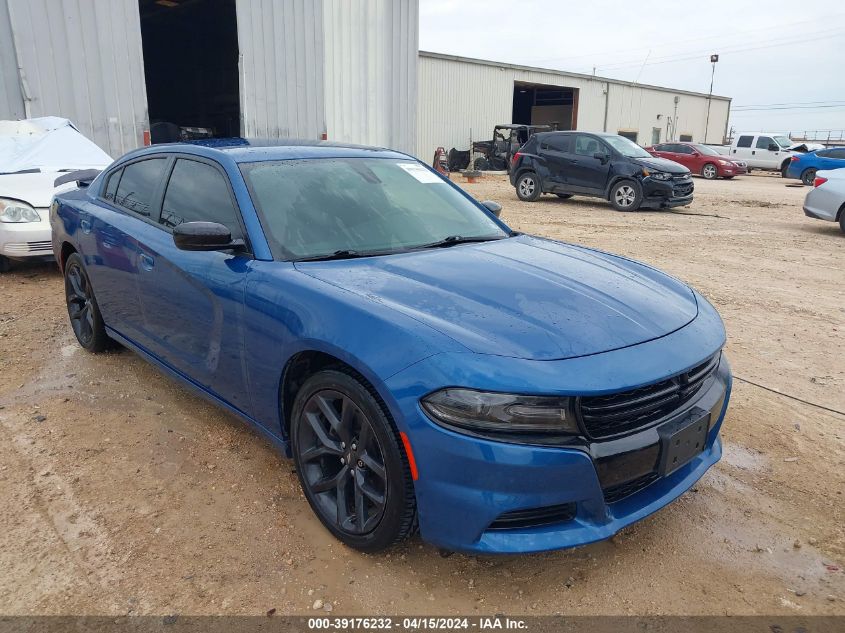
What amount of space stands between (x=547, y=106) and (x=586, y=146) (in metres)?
25.5

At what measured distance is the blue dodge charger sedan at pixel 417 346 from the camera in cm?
203

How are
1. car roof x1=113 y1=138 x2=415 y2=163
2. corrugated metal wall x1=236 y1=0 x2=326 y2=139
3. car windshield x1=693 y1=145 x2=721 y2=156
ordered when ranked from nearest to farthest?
car roof x1=113 y1=138 x2=415 y2=163 → corrugated metal wall x1=236 y1=0 x2=326 y2=139 → car windshield x1=693 y1=145 x2=721 y2=156

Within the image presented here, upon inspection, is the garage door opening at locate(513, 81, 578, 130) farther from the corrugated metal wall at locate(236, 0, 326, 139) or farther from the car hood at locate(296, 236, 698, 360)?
the car hood at locate(296, 236, 698, 360)

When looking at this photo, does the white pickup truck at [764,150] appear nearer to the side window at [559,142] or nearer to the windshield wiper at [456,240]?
the side window at [559,142]

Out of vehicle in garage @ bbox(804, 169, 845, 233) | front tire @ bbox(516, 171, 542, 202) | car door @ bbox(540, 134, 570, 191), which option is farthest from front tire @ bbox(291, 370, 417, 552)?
front tire @ bbox(516, 171, 542, 202)

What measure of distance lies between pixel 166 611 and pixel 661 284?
2.45 metres

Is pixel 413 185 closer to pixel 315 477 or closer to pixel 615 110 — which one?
pixel 315 477

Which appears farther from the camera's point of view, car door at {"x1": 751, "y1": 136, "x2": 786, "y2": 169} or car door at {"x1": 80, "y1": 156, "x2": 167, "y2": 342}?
car door at {"x1": 751, "y1": 136, "x2": 786, "y2": 169}

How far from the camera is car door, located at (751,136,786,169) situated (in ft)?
89.1

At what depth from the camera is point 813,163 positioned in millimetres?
21797

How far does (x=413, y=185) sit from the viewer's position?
3582 millimetres

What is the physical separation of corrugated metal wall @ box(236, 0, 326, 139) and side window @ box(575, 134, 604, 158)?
229 inches

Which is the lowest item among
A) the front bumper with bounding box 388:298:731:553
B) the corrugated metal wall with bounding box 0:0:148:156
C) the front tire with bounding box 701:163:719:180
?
the front tire with bounding box 701:163:719:180

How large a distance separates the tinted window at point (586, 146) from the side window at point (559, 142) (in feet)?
0.87
